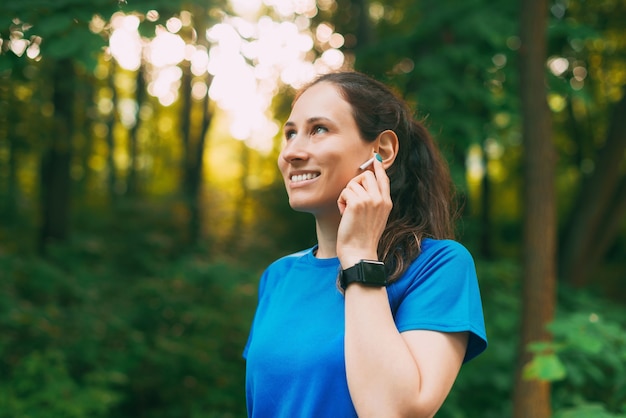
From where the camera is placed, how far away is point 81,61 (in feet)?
11.5

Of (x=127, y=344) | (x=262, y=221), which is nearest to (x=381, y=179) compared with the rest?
(x=127, y=344)

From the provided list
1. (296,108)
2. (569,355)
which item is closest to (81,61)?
(296,108)

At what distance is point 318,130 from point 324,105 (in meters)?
0.08

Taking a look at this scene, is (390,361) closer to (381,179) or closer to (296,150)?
(381,179)

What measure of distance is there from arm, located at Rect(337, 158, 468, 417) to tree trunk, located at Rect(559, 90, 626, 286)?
25.7ft

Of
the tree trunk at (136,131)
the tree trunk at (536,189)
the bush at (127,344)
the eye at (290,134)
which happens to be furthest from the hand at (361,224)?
the tree trunk at (136,131)

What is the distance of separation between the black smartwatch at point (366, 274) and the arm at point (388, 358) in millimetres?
15

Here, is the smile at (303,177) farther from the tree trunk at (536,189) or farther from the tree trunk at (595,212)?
the tree trunk at (595,212)

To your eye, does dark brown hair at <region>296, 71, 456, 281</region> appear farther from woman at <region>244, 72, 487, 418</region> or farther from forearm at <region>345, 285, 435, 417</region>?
forearm at <region>345, 285, 435, 417</region>

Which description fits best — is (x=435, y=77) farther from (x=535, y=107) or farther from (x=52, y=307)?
(x=52, y=307)

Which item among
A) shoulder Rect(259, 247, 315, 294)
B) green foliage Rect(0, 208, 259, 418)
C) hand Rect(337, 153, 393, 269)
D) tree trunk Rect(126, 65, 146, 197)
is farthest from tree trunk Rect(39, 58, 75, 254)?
hand Rect(337, 153, 393, 269)

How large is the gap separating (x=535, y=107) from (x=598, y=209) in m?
4.49

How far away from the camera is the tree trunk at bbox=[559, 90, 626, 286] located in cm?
859

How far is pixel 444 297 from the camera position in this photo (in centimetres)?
163
